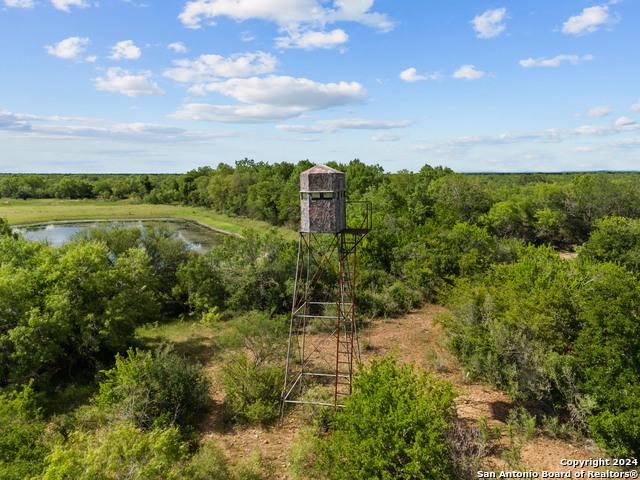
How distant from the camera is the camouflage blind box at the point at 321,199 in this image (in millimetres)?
11406

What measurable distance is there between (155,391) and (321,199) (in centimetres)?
931

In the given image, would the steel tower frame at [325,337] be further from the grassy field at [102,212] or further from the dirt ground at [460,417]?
the grassy field at [102,212]

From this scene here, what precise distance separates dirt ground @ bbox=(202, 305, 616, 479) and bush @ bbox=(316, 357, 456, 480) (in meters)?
2.13

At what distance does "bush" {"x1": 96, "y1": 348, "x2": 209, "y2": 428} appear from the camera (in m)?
11.9

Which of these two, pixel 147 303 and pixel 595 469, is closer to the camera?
pixel 595 469

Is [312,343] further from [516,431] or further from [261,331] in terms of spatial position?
[516,431]

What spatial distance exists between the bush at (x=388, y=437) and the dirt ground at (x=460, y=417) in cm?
213

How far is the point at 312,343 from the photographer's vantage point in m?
19.1

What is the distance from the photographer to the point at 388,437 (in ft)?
27.1

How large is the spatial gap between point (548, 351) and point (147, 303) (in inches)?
740

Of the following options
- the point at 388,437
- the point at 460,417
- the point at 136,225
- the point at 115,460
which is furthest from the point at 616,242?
the point at 136,225

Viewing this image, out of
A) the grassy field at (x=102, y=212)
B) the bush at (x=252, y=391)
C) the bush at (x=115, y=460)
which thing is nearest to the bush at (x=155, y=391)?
the bush at (x=252, y=391)

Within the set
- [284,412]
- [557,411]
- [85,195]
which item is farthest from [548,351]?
[85,195]

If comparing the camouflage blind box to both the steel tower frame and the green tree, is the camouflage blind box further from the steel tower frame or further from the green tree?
the green tree
